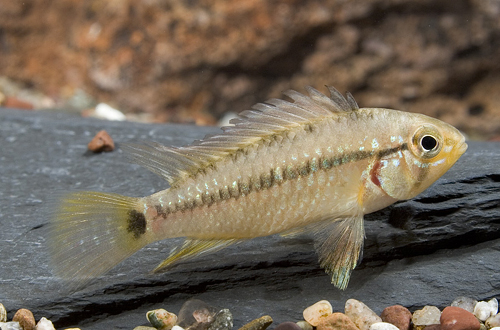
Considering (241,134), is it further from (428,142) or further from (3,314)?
(3,314)

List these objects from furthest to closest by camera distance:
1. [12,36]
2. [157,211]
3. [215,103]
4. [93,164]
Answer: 1. [12,36]
2. [215,103]
3. [93,164]
4. [157,211]

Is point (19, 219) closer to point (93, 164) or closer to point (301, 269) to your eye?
point (93, 164)

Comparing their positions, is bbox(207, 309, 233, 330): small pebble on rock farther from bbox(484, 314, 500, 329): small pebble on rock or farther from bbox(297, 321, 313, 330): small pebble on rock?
bbox(484, 314, 500, 329): small pebble on rock

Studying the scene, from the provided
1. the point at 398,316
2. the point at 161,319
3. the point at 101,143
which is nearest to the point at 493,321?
the point at 398,316

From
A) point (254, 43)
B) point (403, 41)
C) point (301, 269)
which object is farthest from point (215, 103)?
point (301, 269)

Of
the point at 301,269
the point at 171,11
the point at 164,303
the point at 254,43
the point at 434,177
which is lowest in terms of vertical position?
the point at 164,303

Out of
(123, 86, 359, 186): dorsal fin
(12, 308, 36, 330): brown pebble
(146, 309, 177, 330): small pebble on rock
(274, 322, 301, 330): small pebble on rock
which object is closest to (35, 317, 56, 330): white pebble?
(12, 308, 36, 330): brown pebble
